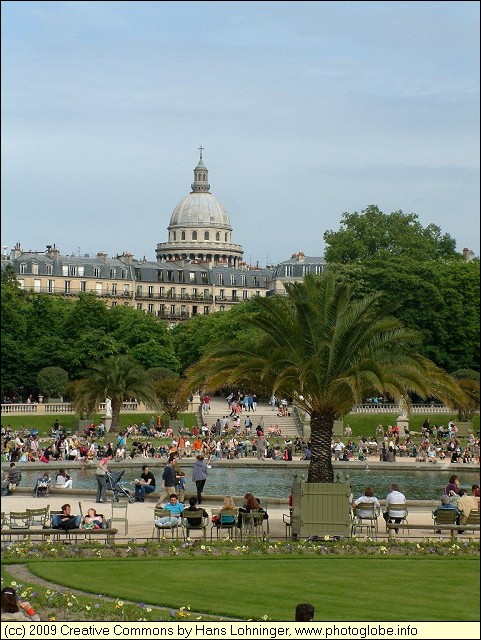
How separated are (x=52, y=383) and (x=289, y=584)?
2586 inches

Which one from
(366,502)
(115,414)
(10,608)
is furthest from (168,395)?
(10,608)

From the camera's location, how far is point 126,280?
167 metres

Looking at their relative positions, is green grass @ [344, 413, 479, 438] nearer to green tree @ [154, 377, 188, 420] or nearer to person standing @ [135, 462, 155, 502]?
green tree @ [154, 377, 188, 420]

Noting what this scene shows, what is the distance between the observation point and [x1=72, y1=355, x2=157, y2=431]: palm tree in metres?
65.6

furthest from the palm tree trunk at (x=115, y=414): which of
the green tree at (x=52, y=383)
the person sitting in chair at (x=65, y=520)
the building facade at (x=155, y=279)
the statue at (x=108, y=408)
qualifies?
the building facade at (x=155, y=279)

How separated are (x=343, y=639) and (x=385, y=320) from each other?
51.5 feet

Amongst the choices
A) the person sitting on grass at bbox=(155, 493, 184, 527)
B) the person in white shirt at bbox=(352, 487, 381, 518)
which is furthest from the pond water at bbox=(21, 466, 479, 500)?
the person sitting on grass at bbox=(155, 493, 184, 527)

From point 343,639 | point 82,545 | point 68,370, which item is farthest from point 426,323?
point 343,639

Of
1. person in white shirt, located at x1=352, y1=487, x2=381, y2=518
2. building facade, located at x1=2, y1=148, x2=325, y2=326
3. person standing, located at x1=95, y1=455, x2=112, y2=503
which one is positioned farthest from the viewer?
building facade, located at x1=2, y1=148, x2=325, y2=326

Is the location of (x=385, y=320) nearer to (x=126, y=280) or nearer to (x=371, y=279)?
(x=371, y=279)

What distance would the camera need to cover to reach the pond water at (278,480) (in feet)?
139

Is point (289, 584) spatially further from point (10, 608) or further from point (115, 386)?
point (115, 386)

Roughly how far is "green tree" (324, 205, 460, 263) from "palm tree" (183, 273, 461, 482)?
72.8m

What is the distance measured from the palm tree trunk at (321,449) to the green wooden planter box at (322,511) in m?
2.72
